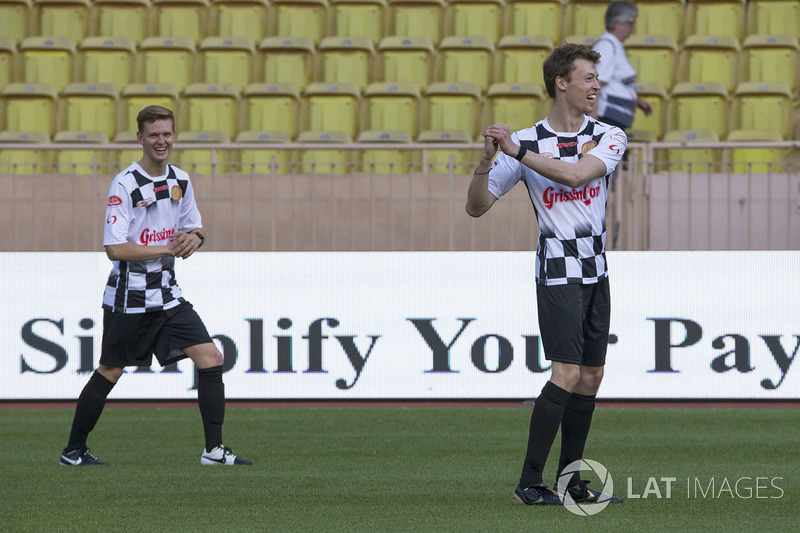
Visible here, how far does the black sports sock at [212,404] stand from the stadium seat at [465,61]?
7636 mm

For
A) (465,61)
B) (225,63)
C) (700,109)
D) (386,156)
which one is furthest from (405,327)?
(225,63)

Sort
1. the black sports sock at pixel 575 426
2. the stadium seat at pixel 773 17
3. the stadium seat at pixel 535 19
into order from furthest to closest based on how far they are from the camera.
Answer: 1. the stadium seat at pixel 535 19
2. the stadium seat at pixel 773 17
3. the black sports sock at pixel 575 426

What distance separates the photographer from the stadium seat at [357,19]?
14.0 m

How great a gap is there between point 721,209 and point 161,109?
5.12 meters

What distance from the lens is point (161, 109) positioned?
20.1 feet

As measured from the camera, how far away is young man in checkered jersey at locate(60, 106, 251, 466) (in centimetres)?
607

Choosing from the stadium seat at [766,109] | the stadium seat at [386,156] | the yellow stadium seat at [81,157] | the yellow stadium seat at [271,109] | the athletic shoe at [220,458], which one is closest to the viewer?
the athletic shoe at [220,458]

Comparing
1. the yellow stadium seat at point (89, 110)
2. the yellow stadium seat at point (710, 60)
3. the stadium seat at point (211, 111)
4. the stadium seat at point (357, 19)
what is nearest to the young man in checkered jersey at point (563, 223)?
the stadium seat at point (211, 111)

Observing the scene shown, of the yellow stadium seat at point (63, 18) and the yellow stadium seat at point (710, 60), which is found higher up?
the yellow stadium seat at point (63, 18)

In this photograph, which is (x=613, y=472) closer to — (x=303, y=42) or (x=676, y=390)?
(x=676, y=390)

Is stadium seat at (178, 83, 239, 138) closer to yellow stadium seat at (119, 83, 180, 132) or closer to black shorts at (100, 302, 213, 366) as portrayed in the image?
yellow stadium seat at (119, 83, 180, 132)

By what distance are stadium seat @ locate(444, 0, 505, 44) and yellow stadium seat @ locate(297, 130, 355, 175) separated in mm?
2545

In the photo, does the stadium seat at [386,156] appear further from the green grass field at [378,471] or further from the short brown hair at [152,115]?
the short brown hair at [152,115]

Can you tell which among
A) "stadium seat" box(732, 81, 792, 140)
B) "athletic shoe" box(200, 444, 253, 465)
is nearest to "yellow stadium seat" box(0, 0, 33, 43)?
"stadium seat" box(732, 81, 792, 140)
